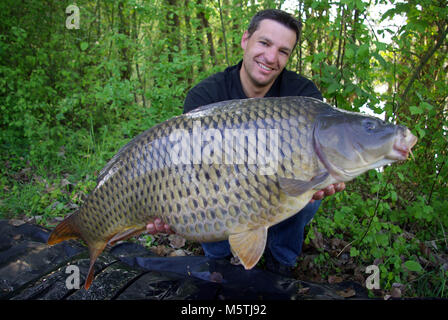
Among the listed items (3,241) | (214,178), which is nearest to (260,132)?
(214,178)

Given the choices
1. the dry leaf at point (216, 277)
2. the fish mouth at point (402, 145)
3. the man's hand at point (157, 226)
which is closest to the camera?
the fish mouth at point (402, 145)

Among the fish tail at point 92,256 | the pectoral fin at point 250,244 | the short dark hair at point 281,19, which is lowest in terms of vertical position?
the fish tail at point 92,256

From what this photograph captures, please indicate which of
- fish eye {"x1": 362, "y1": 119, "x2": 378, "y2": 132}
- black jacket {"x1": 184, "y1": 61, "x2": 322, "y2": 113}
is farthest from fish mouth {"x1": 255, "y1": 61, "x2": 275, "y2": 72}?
fish eye {"x1": 362, "y1": 119, "x2": 378, "y2": 132}

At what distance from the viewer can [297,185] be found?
3.38 feet

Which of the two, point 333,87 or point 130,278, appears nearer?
point 130,278

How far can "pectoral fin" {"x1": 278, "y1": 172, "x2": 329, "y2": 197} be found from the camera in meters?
1.03

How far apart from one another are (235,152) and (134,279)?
25.1 inches

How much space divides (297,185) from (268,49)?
0.94 meters

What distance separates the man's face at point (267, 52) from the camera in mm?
1704

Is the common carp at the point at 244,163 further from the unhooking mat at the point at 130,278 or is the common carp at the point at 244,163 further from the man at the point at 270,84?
the man at the point at 270,84

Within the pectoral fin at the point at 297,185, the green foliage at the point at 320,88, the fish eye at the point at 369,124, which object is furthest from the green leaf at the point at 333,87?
the pectoral fin at the point at 297,185

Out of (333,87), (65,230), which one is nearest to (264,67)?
(333,87)

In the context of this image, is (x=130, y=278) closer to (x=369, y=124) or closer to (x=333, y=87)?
(x=369, y=124)

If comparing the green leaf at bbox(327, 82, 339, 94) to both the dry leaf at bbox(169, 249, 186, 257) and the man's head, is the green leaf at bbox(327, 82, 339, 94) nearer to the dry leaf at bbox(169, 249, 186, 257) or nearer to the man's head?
the man's head
